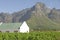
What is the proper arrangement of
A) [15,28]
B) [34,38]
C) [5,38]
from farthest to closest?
[15,28] < [5,38] < [34,38]

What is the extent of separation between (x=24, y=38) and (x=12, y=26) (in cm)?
4967

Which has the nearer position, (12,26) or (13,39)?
(13,39)

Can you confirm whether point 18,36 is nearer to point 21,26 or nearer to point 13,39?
point 13,39

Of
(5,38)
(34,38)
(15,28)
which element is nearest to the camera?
(34,38)

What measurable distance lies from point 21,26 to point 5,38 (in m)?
48.7

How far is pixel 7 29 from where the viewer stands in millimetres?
85188

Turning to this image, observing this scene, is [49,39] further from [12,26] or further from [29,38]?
[12,26]

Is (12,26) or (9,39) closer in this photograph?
(9,39)

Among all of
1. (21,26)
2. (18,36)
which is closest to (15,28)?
(21,26)

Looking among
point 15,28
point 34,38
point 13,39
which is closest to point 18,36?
point 13,39

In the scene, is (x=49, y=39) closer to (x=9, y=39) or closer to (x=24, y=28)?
(x=9, y=39)

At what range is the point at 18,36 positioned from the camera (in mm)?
38812

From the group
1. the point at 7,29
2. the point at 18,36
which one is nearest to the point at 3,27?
the point at 7,29

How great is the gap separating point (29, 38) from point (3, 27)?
51.7 metres
